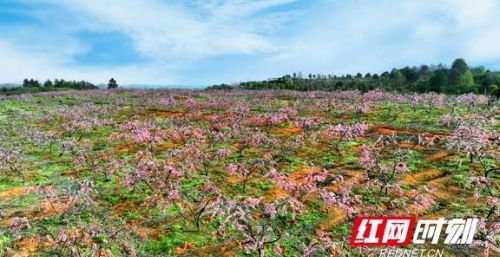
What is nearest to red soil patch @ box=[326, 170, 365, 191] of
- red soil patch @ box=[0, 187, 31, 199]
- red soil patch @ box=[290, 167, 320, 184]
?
red soil patch @ box=[290, 167, 320, 184]

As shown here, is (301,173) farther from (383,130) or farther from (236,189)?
(383,130)

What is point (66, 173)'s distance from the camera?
14750 millimetres

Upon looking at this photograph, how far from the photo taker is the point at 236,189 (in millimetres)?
12859

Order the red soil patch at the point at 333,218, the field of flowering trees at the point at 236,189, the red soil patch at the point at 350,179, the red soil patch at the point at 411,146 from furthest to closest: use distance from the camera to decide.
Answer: the red soil patch at the point at 411,146 < the red soil patch at the point at 350,179 < the red soil patch at the point at 333,218 < the field of flowering trees at the point at 236,189

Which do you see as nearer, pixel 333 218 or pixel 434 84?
pixel 333 218

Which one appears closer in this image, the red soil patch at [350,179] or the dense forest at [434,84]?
the red soil patch at [350,179]

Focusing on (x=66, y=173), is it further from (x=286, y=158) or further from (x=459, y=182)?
(x=459, y=182)

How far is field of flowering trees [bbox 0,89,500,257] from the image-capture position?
376 inches

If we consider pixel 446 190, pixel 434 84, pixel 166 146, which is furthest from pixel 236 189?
pixel 434 84

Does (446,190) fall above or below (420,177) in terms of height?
below

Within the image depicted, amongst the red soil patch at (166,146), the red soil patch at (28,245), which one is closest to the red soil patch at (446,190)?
the red soil patch at (166,146)

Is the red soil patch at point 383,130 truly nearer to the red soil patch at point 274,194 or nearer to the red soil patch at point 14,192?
the red soil patch at point 274,194

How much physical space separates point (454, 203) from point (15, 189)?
43.4ft

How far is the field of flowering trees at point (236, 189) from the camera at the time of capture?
955 cm
